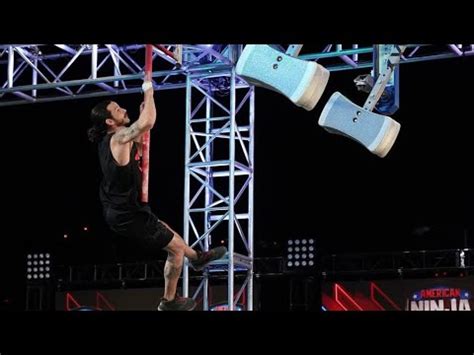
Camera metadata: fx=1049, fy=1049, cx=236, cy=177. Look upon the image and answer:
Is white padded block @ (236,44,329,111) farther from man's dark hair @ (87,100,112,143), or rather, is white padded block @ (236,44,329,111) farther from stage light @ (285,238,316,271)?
stage light @ (285,238,316,271)

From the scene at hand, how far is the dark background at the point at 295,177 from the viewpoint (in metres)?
11.9

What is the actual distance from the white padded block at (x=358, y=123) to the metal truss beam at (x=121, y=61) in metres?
1.65

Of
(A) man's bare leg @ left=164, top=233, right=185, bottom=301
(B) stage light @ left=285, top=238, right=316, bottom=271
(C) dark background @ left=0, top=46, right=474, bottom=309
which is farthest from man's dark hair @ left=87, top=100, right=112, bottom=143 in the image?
(B) stage light @ left=285, top=238, right=316, bottom=271

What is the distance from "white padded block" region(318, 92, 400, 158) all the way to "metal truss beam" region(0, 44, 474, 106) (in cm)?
165

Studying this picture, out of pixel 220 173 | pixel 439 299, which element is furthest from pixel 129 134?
pixel 439 299

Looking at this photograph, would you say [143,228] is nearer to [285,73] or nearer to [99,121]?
[99,121]

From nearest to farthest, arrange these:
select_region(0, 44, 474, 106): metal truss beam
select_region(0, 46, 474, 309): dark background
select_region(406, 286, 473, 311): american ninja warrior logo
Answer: select_region(0, 44, 474, 106): metal truss beam, select_region(0, 46, 474, 309): dark background, select_region(406, 286, 473, 311): american ninja warrior logo

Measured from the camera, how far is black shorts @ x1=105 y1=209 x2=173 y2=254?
7.39 metres

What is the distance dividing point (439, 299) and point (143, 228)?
633cm
